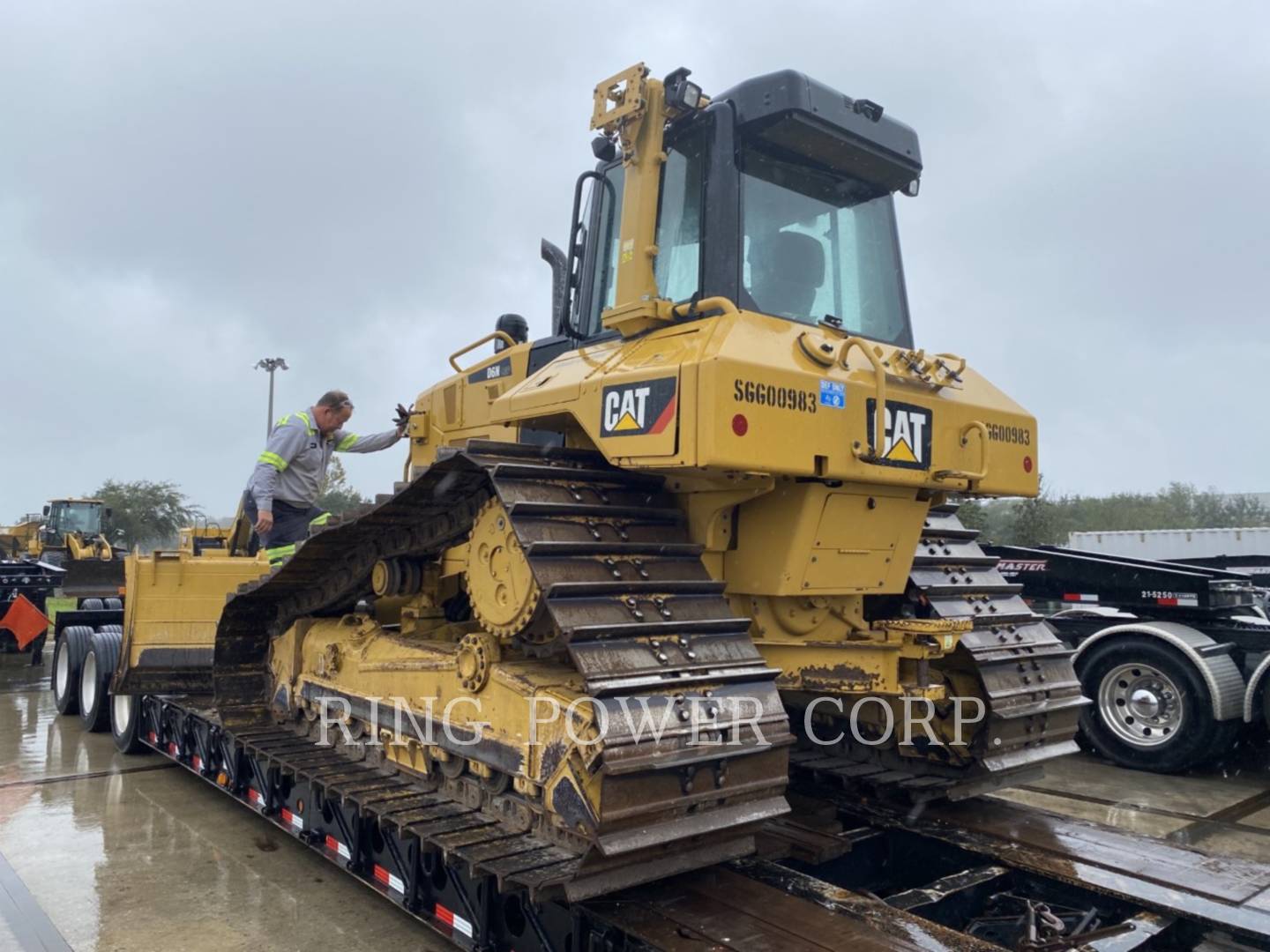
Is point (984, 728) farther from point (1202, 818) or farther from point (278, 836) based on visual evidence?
point (278, 836)

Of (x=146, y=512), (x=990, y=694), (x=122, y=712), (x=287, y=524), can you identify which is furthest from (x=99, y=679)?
(x=146, y=512)

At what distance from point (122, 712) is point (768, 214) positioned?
6221mm

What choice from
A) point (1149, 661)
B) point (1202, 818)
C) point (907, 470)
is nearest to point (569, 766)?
point (907, 470)

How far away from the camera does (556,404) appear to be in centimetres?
414

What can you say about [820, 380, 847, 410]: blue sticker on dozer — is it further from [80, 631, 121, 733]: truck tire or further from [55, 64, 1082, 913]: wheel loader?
[80, 631, 121, 733]: truck tire

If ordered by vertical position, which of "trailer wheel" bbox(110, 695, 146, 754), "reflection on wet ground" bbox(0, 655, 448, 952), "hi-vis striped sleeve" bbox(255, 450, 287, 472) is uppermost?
"hi-vis striped sleeve" bbox(255, 450, 287, 472)

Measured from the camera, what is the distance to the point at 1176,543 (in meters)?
17.0

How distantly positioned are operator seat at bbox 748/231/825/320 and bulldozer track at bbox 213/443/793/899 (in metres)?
0.95

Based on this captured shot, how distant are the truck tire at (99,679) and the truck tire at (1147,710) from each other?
7.74 m

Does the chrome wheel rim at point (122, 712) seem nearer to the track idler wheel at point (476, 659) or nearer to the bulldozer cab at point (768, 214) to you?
the track idler wheel at point (476, 659)

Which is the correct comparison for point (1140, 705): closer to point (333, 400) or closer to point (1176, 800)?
point (1176, 800)

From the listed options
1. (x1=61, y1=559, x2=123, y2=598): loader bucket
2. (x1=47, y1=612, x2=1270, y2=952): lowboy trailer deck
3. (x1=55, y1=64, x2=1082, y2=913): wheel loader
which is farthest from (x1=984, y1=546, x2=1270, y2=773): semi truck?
(x1=61, y1=559, x2=123, y2=598): loader bucket

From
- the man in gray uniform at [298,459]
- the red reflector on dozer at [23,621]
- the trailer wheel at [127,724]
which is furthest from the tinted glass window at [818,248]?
the red reflector on dozer at [23,621]

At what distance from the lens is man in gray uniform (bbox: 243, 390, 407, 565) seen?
21.3 feet
